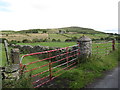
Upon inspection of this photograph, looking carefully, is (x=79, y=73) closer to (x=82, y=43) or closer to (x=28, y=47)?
(x=82, y=43)

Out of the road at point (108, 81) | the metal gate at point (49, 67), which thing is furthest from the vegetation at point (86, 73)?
the metal gate at point (49, 67)

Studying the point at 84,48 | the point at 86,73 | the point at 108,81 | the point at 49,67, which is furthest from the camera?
the point at 84,48

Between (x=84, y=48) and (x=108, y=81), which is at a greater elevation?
(x=84, y=48)

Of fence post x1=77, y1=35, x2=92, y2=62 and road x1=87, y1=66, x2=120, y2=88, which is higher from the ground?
fence post x1=77, y1=35, x2=92, y2=62

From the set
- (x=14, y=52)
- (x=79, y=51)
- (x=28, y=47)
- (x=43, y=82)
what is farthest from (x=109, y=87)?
(x=28, y=47)

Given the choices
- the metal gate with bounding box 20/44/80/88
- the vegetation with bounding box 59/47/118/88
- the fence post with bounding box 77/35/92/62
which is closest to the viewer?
the metal gate with bounding box 20/44/80/88

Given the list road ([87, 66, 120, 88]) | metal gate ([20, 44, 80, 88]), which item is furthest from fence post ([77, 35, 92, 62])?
road ([87, 66, 120, 88])

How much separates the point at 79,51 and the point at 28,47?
30.0ft

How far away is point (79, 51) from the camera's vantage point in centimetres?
775

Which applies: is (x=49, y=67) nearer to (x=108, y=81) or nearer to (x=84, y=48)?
(x=108, y=81)

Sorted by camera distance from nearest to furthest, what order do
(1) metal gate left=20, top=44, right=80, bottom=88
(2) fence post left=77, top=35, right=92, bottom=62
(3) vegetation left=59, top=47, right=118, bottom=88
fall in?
(1) metal gate left=20, top=44, right=80, bottom=88 → (3) vegetation left=59, top=47, right=118, bottom=88 → (2) fence post left=77, top=35, right=92, bottom=62

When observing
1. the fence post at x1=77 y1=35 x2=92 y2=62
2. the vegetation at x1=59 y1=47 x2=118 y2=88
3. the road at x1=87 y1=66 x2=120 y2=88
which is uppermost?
the fence post at x1=77 y1=35 x2=92 y2=62

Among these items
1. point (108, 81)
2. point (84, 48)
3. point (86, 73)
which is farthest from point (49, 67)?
point (84, 48)

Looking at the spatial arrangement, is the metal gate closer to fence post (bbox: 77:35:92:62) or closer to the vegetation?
fence post (bbox: 77:35:92:62)
